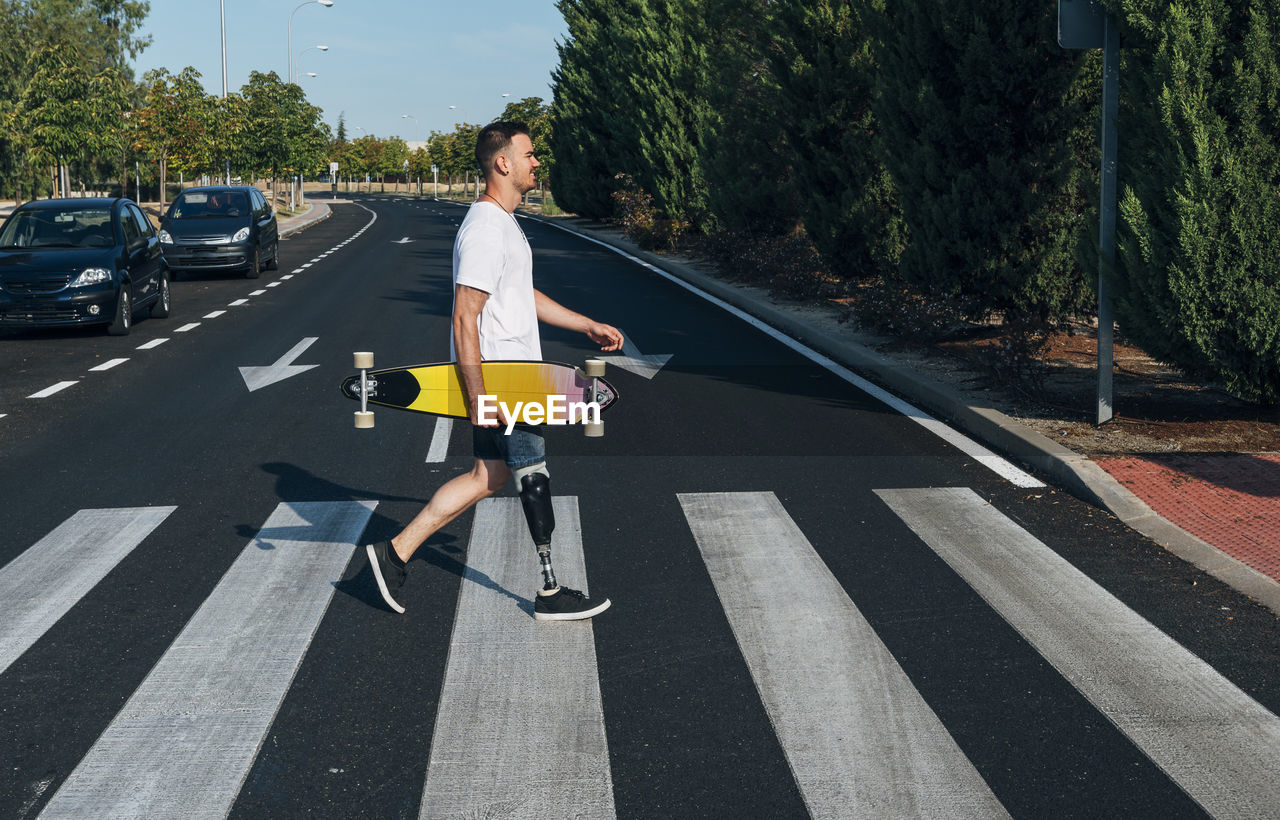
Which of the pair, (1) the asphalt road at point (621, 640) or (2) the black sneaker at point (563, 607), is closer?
(1) the asphalt road at point (621, 640)

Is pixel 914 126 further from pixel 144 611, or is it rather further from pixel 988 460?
pixel 144 611

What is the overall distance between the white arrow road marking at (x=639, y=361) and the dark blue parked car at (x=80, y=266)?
20.7 feet

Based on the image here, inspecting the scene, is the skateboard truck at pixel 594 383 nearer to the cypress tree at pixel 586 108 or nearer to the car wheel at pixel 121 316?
the car wheel at pixel 121 316

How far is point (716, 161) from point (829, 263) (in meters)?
5.77

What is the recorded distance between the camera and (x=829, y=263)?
1728 cm

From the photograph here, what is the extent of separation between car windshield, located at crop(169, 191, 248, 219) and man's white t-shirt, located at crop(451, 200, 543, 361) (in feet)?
69.9

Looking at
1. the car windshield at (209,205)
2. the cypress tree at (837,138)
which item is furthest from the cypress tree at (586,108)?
the cypress tree at (837,138)

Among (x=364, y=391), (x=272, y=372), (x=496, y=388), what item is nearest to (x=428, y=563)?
(x=364, y=391)

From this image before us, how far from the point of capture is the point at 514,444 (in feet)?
16.8

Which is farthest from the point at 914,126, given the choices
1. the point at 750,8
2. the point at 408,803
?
the point at 408,803

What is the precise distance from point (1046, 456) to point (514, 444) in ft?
13.9

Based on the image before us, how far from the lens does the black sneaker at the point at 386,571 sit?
528 centimetres

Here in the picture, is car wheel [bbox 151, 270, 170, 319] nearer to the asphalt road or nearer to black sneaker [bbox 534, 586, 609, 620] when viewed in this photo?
the asphalt road

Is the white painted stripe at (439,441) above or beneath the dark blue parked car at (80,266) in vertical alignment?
beneath
